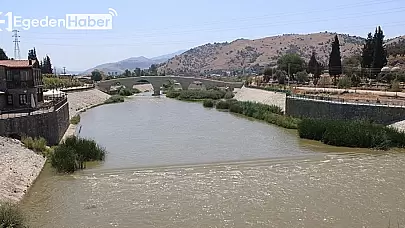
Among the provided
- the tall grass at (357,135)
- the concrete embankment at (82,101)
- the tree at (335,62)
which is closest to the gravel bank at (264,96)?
the tree at (335,62)

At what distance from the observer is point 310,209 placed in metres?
15.0

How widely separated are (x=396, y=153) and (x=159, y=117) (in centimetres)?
2449

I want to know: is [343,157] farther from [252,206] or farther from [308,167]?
[252,206]

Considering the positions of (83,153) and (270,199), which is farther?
(83,153)

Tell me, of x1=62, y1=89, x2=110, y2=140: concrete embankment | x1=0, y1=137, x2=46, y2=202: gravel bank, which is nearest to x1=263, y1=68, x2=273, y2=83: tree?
x1=62, y1=89, x2=110, y2=140: concrete embankment

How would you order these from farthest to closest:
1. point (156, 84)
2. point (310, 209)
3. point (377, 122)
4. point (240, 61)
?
point (240, 61) < point (156, 84) < point (377, 122) < point (310, 209)

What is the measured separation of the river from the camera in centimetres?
1418

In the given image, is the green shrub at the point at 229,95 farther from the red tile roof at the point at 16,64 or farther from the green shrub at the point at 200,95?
the red tile roof at the point at 16,64

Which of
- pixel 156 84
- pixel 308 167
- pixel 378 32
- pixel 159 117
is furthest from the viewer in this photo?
pixel 156 84

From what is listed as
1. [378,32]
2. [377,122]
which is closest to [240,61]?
[378,32]

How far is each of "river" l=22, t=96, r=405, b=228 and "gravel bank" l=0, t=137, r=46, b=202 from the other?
490mm

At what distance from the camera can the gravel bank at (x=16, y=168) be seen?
15898mm

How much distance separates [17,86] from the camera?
2877 cm

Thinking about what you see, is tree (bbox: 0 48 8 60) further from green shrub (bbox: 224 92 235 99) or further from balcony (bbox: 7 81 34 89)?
balcony (bbox: 7 81 34 89)
